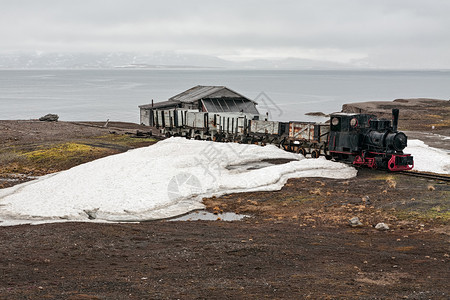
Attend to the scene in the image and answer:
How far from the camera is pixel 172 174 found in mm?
→ 29578

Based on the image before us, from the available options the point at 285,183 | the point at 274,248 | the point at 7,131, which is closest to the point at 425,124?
the point at 285,183

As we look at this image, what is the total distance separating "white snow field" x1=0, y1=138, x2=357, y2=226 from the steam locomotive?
183 centimetres

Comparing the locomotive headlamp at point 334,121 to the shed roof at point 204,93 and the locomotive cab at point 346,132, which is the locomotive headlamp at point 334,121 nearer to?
the locomotive cab at point 346,132

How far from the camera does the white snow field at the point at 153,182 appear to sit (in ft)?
79.1

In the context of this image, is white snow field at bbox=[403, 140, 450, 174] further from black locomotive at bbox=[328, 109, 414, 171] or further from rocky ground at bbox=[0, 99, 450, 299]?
rocky ground at bbox=[0, 99, 450, 299]

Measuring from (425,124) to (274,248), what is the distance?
6681 cm

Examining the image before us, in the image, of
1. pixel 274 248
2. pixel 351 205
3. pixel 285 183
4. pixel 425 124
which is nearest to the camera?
pixel 274 248

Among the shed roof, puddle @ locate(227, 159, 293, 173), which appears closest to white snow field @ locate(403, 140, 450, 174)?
puddle @ locate(227, 159, 293, 173)

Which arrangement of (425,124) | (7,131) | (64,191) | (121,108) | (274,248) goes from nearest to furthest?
(274,248) < (64,191) < (7,131) < (425,124) < (121,108)

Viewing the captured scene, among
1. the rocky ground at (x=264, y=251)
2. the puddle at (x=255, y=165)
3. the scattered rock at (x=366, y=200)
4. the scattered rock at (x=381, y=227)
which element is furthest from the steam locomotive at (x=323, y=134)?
the scattered rock at (x=381, y=227)

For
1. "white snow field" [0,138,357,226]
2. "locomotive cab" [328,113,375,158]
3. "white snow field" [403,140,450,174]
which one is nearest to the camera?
"white snow field" [0,138,357,226]

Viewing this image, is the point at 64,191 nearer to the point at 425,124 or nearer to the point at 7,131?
the point at 7,131

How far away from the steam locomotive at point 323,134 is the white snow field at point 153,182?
1.83 m

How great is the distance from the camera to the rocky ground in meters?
12.5
